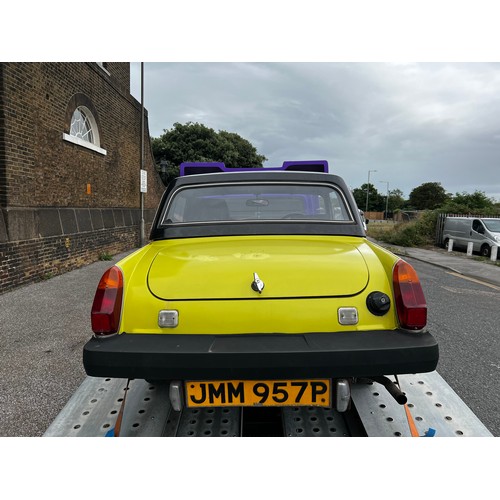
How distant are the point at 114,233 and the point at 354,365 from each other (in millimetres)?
10265

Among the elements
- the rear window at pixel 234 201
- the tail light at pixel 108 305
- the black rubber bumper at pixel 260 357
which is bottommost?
the black rubber bumper at pixel 260 357

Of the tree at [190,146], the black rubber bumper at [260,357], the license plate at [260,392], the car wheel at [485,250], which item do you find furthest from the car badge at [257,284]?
the tree at [190,146]

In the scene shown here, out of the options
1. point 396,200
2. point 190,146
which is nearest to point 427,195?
point 396,200

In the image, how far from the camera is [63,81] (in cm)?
795

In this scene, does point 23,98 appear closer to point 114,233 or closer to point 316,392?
point 114,233

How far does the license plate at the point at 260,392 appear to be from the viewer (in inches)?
75.3

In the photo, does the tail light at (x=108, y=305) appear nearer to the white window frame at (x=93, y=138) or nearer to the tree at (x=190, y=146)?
the white window frame at (x=93, y=138)

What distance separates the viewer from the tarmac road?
8.52 ft

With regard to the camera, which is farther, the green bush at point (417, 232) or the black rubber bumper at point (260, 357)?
the green bush at point (417, 232)

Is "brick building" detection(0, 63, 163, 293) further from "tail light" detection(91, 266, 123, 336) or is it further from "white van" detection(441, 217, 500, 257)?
"white van" detection(441, 217, 500, 257)

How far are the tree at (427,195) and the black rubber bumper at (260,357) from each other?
8138cm

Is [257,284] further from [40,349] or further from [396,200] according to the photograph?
[396,200]

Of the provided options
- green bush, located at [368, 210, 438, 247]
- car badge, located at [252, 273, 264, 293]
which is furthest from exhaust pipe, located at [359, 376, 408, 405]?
green bush, located at [368, 210, 438, 247]

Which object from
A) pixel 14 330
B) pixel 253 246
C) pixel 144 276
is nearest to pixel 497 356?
pixel 253 246
